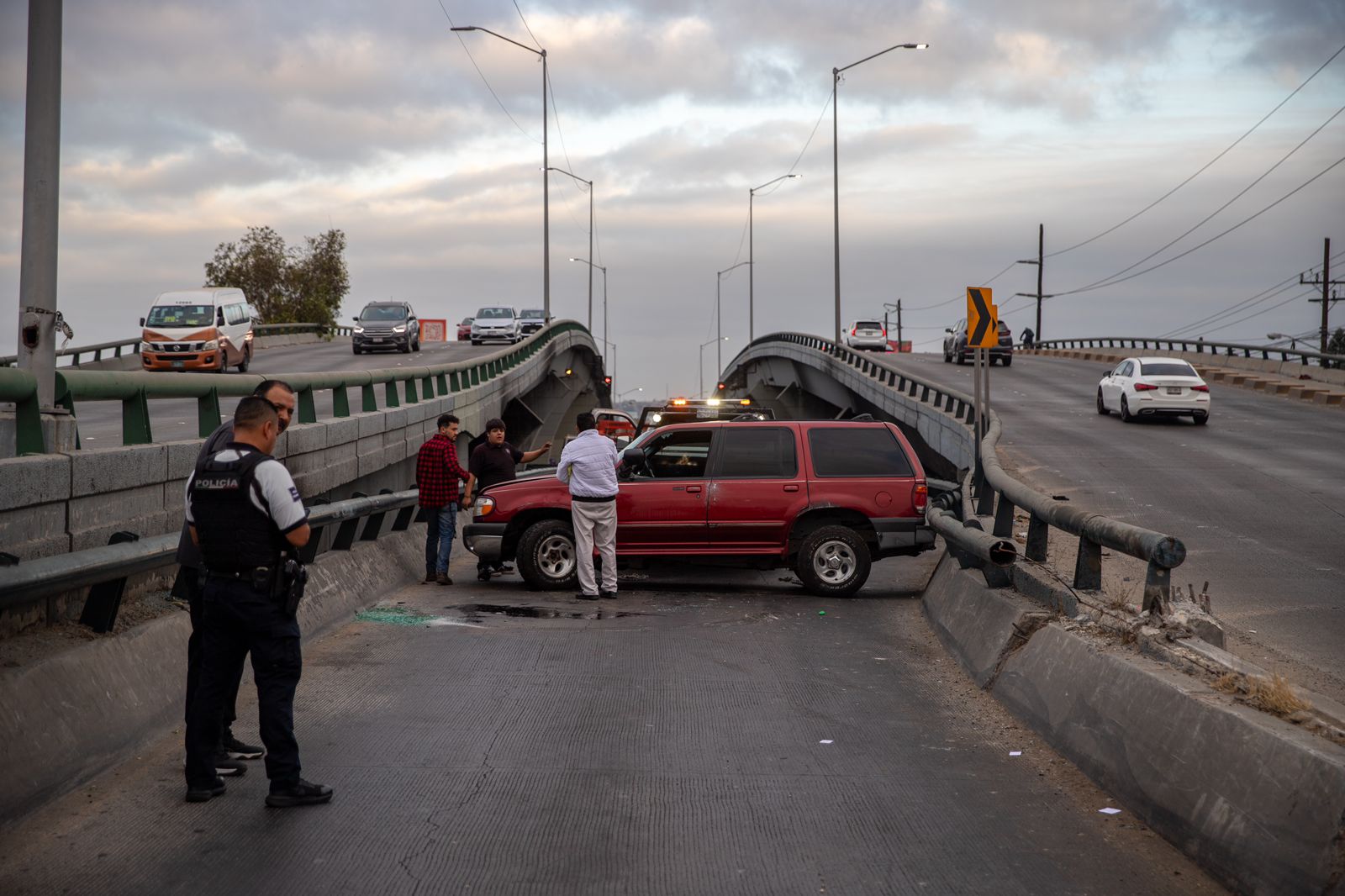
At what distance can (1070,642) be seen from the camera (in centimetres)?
739

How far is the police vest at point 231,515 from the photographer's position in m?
6.00

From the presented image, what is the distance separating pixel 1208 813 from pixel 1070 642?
225 cm

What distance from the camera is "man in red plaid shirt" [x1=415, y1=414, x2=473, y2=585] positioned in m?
14.7

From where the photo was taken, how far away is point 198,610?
6281mm

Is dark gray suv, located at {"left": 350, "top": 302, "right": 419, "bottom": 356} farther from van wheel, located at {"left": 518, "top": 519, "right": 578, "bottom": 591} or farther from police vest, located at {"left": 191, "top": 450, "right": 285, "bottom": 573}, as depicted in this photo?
police vest, located at {"left": 191, "top": 450, "right": 285, "bottom": 573}

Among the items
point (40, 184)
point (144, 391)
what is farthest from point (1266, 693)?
point (40, 184)

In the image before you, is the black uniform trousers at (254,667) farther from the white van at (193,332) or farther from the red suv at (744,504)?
the white van at (193,332)

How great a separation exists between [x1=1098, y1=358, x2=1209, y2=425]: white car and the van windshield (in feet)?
81.9

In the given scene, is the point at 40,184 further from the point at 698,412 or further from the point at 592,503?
the point at 698,412

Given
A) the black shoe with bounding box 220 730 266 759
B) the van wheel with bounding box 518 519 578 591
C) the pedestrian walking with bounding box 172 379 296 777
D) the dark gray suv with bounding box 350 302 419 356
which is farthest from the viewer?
the dark gray suv with bounding box 350 302 419 356

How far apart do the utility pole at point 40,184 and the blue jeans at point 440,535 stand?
663cm

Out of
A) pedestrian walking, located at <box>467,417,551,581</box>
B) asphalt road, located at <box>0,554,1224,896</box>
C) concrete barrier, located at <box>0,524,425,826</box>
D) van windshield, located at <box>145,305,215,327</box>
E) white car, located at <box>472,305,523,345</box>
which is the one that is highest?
white car, located at <box>472,305,523,345</box>

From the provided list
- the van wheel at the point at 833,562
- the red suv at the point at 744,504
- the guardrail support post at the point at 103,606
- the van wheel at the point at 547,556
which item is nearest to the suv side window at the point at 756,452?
the red suv at the point at 744,504

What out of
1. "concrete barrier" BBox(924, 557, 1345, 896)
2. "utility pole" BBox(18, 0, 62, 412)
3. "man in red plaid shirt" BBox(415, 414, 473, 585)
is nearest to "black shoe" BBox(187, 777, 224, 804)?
"utility pole" BBox(18, 0, 62, 412)
